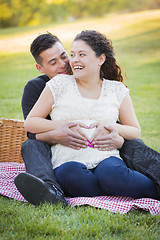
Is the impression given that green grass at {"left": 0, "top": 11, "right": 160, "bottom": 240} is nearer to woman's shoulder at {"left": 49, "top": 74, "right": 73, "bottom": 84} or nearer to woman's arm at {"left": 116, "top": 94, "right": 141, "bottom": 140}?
woman's arm at {"left": 116, "top": 94, "right": 141, "bottom": 140}

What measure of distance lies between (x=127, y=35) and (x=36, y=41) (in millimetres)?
9848

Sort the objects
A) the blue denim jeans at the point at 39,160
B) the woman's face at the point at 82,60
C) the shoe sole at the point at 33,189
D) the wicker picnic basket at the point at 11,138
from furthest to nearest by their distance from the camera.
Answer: the wicker picnic basket at the point at 11,138
the woman's face at the point at 82,60
the blue denim jeans at the point at 39,160
the shoe sole at the point at 33,189

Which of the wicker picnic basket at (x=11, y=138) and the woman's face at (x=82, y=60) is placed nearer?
the woman's face at (x=82, y=60)

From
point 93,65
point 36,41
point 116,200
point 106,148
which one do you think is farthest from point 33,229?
point 36,41

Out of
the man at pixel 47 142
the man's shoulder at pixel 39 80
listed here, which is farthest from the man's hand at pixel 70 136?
the man's shoulder at pixel 39 80

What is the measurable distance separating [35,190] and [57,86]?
79cm

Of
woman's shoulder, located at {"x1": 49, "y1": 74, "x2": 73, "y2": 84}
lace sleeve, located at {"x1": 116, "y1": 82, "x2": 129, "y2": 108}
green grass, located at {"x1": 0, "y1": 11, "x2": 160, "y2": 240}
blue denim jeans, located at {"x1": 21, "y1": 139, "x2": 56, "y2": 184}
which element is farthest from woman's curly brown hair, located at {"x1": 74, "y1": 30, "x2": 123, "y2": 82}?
green grass, located at {"x1": 0, "y1": 11, "x2": 160, "y2": 240}

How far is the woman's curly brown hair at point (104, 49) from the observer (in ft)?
8.13

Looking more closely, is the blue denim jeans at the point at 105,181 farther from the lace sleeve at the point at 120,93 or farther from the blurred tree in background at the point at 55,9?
the blurred tree in background at the point at 55,9

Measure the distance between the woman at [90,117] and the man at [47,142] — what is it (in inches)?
2.3

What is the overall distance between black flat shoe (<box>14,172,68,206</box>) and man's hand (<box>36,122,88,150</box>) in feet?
1.22

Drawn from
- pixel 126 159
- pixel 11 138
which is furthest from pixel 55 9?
pixel 126 159

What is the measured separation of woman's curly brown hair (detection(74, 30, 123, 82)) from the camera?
8.13ft

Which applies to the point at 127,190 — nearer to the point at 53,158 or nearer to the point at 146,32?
the point at 53,158
